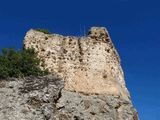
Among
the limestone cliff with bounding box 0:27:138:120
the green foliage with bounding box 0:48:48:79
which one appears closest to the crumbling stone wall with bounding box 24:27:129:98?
the limestone cliff with bounding box 0:27:138:120

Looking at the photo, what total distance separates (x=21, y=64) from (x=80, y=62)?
5024mm

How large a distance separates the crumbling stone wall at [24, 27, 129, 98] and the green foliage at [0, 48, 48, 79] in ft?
3.30

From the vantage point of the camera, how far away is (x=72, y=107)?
3225cm

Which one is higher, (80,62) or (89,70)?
(80,62)

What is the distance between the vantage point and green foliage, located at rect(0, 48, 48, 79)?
135 feet

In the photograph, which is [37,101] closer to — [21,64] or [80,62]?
[21,64]

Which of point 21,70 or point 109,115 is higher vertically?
point 21,70

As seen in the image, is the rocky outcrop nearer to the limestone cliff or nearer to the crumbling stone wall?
the limestone cliff

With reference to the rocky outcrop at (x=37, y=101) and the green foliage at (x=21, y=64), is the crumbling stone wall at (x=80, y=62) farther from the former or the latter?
the rocky outcrop at (x=37, y=101)

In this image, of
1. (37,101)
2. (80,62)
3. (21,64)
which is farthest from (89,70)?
(37,101)

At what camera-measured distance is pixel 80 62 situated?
4372 cm

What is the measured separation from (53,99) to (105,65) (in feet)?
56.0

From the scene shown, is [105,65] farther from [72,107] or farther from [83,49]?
[72,107]

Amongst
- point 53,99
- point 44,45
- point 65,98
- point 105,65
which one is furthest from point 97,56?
point 53,99
